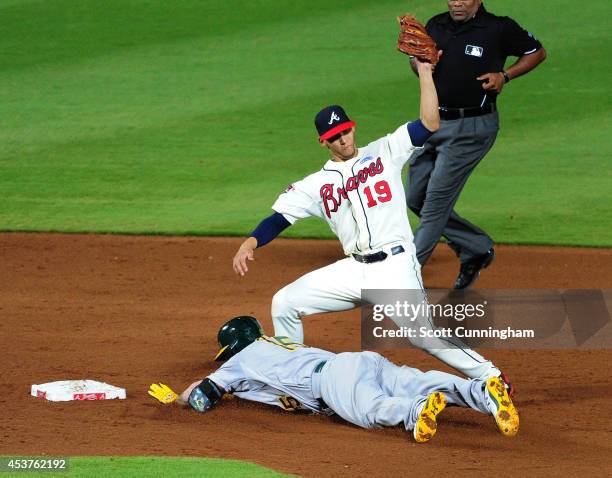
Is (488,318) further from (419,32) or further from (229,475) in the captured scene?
(229,475)

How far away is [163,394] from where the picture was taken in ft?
20.7

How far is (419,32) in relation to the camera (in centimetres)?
648

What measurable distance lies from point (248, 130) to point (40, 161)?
228cm

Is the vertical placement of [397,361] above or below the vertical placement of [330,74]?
below

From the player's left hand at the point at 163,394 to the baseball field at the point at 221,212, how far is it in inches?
2.4

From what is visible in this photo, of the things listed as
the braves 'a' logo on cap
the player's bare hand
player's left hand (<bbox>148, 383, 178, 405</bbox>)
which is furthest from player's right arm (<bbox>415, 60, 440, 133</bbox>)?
player's left hand (<bbox>148, 383, 178, 405</bbox>)

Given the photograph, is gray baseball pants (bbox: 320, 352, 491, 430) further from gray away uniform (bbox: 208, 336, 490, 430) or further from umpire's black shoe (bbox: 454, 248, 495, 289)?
umpire's black shoe (bbox: 454, 248, 495, 289)

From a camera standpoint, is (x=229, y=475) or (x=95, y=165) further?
(x=95, y=165)

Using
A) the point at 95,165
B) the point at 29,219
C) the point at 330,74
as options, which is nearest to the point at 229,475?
the point at 29,219

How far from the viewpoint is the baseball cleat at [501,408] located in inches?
225

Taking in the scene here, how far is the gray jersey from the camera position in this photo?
6.21 metres

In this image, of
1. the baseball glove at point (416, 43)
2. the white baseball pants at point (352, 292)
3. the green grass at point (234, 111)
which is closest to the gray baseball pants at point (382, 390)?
the white baseball pants at point (352, 292)

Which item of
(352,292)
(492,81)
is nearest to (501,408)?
(352,292)

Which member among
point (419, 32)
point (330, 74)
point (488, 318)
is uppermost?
point (419, 32)
